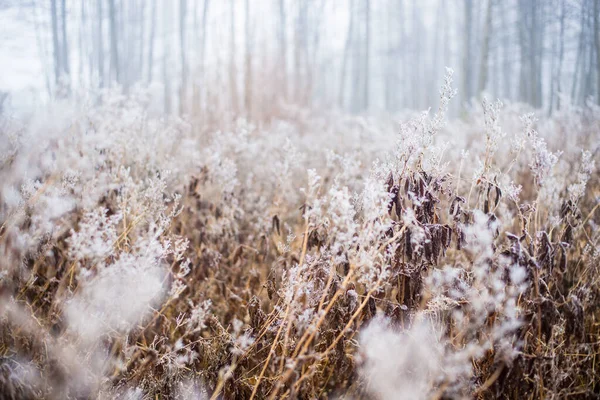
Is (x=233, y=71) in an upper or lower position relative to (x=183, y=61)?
lower

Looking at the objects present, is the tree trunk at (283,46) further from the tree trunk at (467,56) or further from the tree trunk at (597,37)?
the tree trunk at (597,37)

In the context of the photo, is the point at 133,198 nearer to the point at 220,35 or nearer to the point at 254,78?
the point at 254,78

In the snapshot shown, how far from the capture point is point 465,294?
1758 millimetres

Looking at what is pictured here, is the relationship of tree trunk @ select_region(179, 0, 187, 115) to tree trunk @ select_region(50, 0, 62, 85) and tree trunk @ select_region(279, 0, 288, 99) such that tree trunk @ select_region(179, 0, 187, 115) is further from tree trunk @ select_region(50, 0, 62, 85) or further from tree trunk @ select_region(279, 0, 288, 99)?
tree trunk @ select_region(50, 0, 62, 85)

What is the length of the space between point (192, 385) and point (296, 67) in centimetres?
932

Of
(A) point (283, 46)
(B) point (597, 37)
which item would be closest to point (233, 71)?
(A) point (283, 46)

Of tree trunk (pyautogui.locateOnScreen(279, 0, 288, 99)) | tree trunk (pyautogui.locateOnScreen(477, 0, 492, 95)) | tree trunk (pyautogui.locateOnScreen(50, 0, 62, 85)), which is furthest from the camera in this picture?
tree trunk (pyautogui.locateOnScreen(477, 0, 492, 95))

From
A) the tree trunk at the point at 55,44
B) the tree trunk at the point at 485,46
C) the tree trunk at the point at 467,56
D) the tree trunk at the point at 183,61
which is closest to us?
the tree trunk at the point at 55,44

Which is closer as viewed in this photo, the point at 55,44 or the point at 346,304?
the point at 346,304

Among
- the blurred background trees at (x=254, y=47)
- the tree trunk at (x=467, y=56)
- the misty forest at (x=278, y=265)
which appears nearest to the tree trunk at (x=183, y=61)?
the blurred background trees at (x=254, y=47)

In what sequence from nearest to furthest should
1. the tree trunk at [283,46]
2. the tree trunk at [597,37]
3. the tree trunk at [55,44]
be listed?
the tree trunk at [55,44] → the tree trunk at [597,37] → the tree trunk at [283,46]

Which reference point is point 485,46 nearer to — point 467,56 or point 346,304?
point 467,56

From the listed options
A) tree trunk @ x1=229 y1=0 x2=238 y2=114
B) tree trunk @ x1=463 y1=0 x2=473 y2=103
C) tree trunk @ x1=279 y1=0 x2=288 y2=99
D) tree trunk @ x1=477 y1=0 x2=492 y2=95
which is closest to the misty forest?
tree trunk @ x1=229 y1=0 x2=238 y2=114

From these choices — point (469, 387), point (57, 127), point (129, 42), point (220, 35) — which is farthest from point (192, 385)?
point (129, 42)
